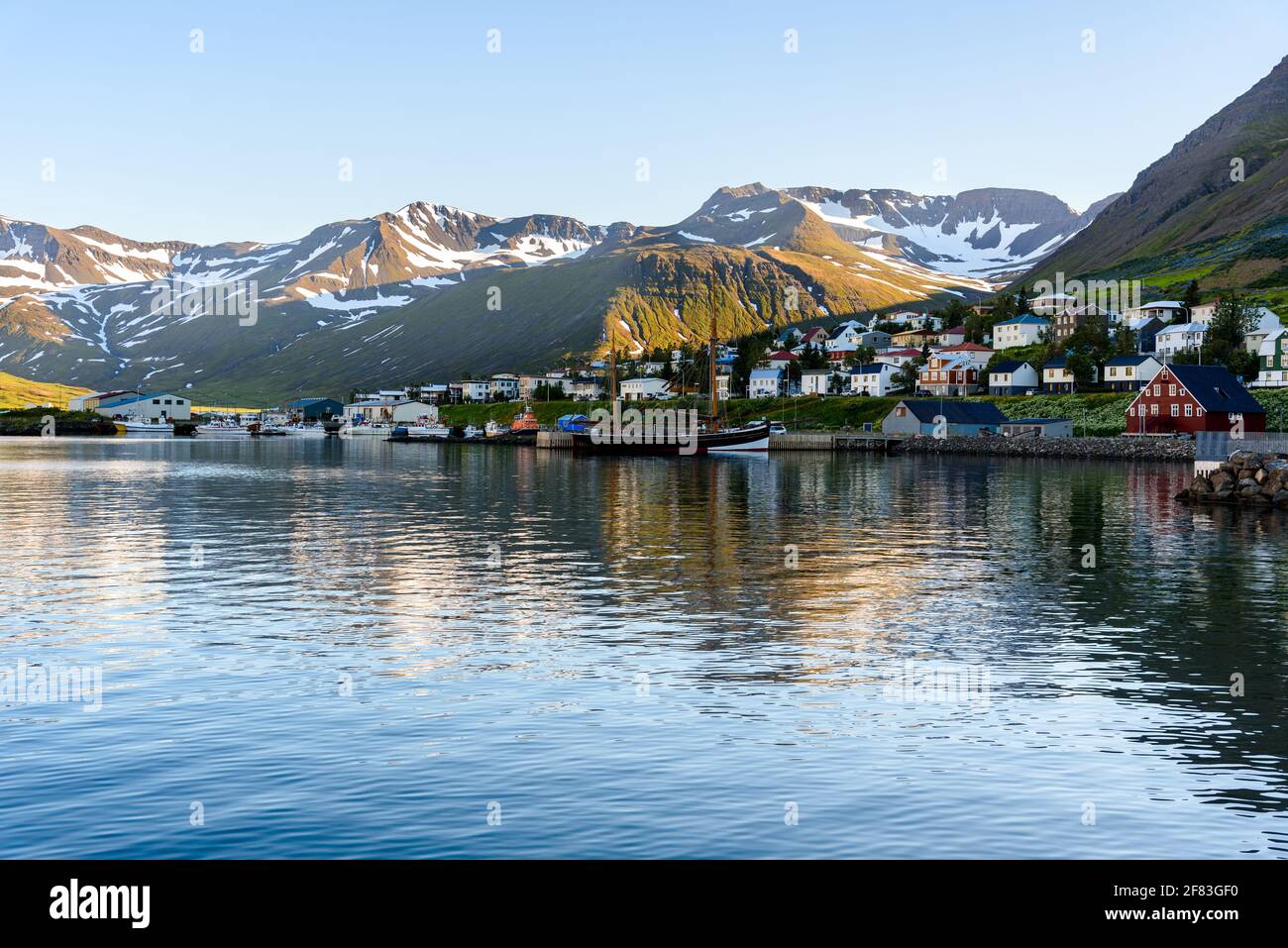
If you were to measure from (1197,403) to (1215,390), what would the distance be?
4.68m

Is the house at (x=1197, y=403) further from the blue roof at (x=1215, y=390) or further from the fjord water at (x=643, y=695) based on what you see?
the fjord water at (x=643, y=695)

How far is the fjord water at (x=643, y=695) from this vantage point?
56.7ft

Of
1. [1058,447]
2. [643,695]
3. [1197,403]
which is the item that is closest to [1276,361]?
[1197,403]

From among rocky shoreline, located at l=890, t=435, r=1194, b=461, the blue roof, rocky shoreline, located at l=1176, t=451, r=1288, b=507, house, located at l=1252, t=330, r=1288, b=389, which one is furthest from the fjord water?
house, located at l=1252, t=330, r=1288, b=389

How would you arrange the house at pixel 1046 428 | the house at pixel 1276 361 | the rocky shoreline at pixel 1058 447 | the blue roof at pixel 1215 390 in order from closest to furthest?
the rocky shoreline at pixel 1058 447, the blue roof at pixel 1215 390, the house at pixel 1276 361, the house at pixel 1046 428

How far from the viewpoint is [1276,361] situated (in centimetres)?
19675

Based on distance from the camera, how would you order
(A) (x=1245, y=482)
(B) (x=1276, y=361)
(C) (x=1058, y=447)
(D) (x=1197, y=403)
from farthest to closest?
1. (B) (x=1276, y=361)
2. (C) (x=1058, y=447)
3. (D) (x=1197, y=403)
4. (A) (x=1245, y=482)

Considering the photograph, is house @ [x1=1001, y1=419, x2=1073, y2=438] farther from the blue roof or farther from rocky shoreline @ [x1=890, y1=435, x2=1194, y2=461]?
the blue roof

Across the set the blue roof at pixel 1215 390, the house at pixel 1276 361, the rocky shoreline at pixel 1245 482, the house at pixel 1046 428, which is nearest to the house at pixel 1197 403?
the blue roof at pixel 1215 390

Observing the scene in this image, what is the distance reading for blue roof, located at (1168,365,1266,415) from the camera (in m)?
171

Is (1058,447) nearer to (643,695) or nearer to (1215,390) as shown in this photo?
(1215,390)

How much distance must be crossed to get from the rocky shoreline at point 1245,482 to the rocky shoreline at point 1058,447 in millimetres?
67308
